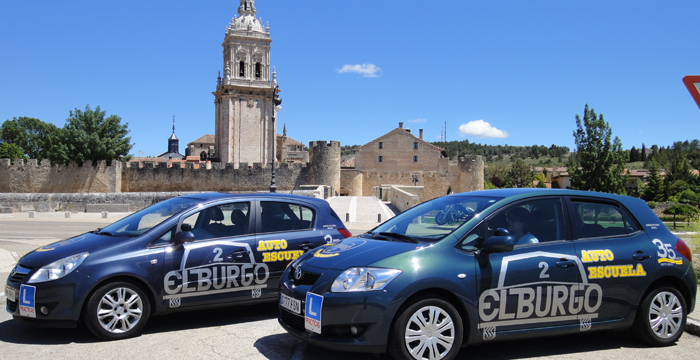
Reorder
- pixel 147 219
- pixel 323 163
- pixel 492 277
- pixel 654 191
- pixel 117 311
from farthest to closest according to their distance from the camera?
pixel 654 191, pixel 323 163, pixel 147 219, pixel 117 311, pixel 492 277

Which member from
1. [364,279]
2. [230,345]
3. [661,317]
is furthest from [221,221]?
[661,317]

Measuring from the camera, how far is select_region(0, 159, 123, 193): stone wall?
4850 centimetres

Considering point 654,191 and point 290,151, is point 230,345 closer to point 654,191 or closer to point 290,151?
point 654,191

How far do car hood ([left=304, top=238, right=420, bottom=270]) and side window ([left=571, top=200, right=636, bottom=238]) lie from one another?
1779 millimetres

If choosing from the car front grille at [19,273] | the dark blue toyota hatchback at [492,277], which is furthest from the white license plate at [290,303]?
the car front grille at [19,273]

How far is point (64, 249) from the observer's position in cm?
527

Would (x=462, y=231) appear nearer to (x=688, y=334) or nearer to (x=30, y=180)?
(x=688, y=334)

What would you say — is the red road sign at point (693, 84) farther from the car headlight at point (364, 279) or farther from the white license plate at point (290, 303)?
the white license plate at point (290, 303)

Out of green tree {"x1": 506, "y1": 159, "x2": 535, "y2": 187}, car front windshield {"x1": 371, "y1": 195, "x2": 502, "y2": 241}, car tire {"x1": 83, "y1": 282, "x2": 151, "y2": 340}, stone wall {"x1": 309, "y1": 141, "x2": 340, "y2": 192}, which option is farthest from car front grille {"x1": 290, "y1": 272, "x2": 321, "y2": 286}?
green tree {"x1": 506, "y1": 159, "x2": 535, "y2": 187}

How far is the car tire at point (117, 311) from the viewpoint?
4.95 m

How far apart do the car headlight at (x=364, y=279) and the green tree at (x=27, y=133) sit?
3552 inches

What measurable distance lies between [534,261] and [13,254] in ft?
34.9

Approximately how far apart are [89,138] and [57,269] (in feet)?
177

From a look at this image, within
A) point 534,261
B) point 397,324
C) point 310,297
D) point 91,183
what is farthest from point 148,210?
point 91,183
